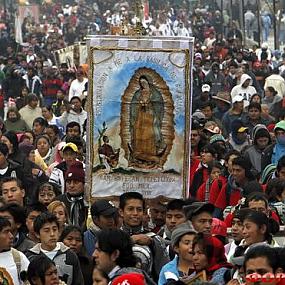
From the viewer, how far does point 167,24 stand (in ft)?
162

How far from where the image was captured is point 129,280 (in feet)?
27.7

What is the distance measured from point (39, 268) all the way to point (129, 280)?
4.42 feet

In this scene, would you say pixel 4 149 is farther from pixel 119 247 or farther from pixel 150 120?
pixel 119 247

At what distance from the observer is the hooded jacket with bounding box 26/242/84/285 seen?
10.5m

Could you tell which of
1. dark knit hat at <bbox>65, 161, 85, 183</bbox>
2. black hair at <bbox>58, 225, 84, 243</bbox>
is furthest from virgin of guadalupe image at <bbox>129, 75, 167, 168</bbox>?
black hair at <bbox>58, 225, 84, 243</bbox>

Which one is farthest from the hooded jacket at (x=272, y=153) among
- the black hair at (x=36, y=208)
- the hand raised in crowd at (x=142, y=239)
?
the hand raised in crowd at (x=142, y=239)

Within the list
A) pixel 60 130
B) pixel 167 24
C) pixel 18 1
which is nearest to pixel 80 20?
pixel 18 1

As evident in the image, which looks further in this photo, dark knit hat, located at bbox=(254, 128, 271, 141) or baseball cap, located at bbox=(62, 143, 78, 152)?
dark knit hat, located at bbox=(254, 128, 271, 141)

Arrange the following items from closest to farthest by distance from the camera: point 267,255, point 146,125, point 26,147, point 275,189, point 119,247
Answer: point 267,255 < point 119,247 < point 275,189 < point 146,125 < point 26,147

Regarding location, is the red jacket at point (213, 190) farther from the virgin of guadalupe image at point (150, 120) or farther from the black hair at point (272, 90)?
the black hair at point (272, 90)

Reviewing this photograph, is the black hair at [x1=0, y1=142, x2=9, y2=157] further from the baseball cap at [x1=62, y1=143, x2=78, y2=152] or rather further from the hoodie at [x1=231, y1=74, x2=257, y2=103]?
the hoodie at [x1=231, y1=74, x2=257, y2=103]

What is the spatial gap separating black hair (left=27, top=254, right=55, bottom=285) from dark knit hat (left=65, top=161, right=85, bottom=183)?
341 cm

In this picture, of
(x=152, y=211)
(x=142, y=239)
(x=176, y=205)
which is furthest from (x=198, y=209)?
(x=152, y=211)

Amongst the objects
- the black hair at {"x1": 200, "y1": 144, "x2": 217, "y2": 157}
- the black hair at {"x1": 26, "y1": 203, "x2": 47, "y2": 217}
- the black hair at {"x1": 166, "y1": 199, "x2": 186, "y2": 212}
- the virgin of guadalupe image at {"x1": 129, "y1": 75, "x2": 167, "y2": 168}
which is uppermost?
the virgin of guadalupe image at {"x1": 129, "y1": 75, "x2": 167, "y2": 168}
